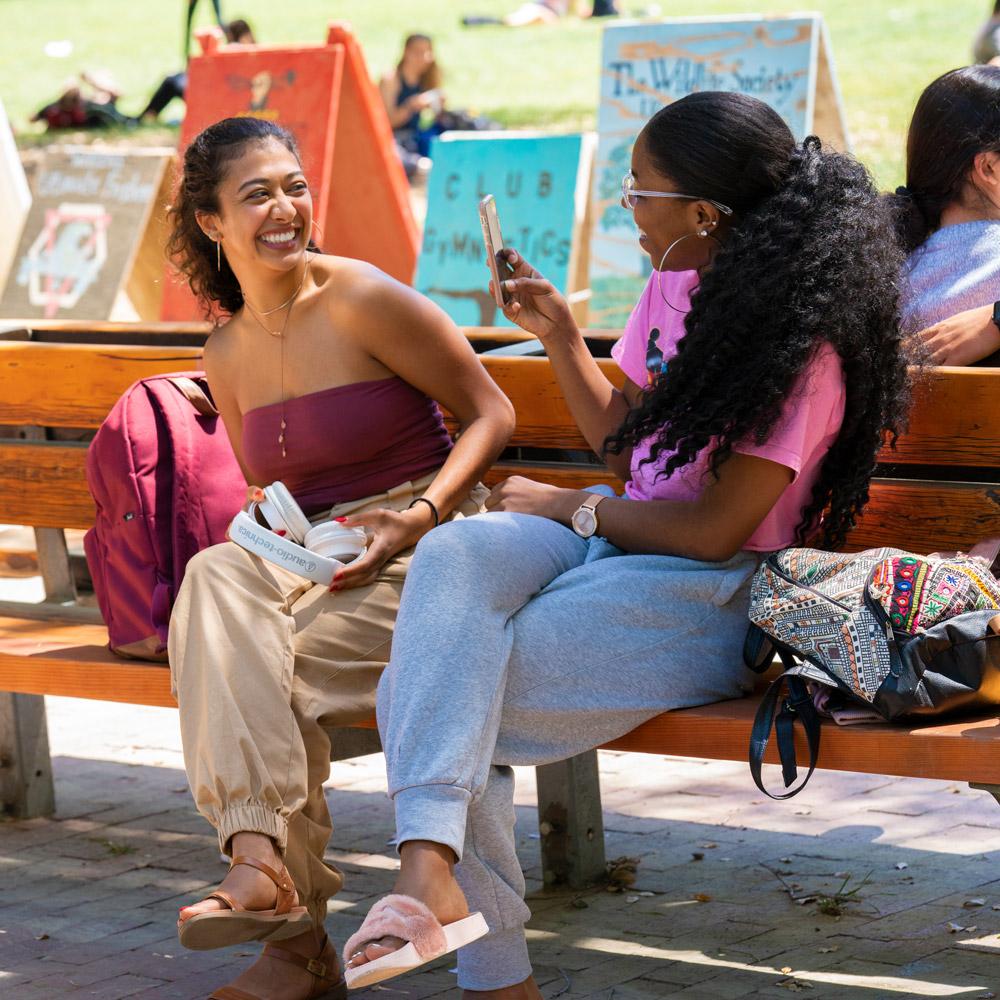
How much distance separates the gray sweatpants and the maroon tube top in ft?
1.77

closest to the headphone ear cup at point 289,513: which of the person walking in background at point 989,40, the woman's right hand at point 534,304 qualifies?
the woman's right hand at point 534,304

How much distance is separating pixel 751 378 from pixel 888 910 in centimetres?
134

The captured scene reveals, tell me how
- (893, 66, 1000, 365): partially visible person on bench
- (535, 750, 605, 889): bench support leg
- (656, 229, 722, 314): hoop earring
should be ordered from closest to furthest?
1. (656, 229, 722, 314): hoop earring
2. (893, 66, 1000, 365): partially visible person on bench
3. (535, 750, 605, 889): bench support leg

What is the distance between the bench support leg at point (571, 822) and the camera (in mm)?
3824

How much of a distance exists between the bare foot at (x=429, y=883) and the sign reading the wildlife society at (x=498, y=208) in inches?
207

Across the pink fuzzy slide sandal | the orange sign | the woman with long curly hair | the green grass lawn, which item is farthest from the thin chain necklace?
the green grass lawn

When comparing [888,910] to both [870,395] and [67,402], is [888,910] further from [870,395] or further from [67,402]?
[67,402]

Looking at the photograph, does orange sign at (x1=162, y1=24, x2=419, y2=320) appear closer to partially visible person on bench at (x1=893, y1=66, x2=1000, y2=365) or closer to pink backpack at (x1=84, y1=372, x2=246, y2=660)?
pink backpack at (x1=84, y1=372, x2=246, y2=660)

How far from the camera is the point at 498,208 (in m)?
8.30

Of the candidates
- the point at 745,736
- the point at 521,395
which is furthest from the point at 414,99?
the point at 745,736

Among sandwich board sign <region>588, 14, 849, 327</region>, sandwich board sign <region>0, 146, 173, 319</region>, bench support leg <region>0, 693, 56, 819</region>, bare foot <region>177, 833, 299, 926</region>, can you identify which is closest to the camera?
bare foot <region>177, 833, 299, 926</region>

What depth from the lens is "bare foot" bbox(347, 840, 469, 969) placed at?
273 centimetres

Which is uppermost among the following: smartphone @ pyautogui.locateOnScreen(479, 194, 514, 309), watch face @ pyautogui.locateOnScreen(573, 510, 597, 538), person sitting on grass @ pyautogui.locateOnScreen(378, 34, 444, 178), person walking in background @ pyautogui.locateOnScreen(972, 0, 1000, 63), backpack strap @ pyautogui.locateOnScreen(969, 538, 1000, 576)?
person sitting on grass @ pyautogui.locateOnScreen(378, 34, 444, 178)

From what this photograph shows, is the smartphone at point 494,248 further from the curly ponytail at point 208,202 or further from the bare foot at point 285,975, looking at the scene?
the bare foot at point 285,975
